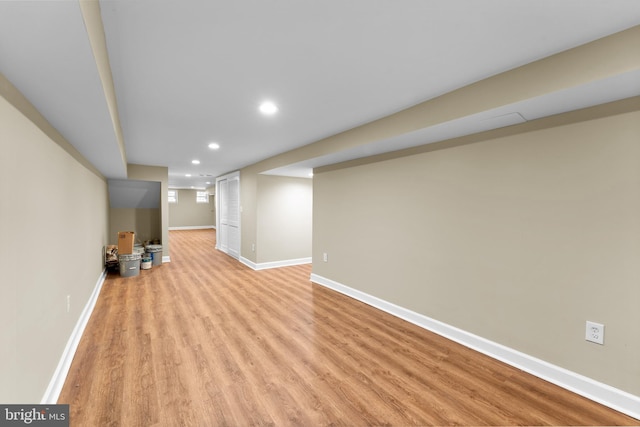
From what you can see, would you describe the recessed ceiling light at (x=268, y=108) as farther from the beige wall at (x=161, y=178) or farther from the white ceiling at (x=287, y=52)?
the beige wall at (x=161, y=178)

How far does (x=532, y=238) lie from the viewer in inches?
82.7

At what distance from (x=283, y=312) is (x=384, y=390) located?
1.65m

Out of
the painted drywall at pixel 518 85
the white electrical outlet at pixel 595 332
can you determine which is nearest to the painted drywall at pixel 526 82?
the painted drywall at pixel 518 85

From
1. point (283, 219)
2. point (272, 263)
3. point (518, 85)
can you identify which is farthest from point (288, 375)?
point (283, 219)

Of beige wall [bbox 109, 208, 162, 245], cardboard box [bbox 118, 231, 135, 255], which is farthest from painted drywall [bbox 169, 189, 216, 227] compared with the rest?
cardboard box [bbox 118, 231, 135, 255]

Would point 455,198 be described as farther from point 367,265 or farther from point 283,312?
point 283,312

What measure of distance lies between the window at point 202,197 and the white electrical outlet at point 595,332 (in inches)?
548

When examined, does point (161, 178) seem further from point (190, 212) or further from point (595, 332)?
point (190, 212)

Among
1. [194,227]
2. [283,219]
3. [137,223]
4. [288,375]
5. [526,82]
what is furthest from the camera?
[194,227]

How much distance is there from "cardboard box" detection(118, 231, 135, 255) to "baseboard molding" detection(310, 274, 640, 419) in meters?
4.71

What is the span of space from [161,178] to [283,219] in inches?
114

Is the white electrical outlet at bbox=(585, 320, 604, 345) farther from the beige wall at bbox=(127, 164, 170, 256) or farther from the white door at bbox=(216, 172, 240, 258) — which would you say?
the beige wall at bbox=(127, 164, 170, 256)

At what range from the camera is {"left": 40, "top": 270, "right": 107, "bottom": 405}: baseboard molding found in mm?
1725

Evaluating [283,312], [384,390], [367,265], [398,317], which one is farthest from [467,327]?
[283,312]
